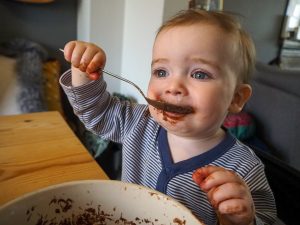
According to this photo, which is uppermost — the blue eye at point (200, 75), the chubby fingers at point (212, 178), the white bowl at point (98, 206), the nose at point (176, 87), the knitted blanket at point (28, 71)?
Answer: the blue eye at point (200, 75)

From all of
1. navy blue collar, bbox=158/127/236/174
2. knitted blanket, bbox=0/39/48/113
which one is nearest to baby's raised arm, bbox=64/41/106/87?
navy blue collar, bbox=158/127/236/174

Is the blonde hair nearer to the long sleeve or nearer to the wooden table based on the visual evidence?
the long sleeve

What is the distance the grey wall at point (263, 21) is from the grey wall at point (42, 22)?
147 cm

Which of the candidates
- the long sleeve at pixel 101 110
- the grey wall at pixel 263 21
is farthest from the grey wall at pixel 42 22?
the grey wall at pixel 263 21

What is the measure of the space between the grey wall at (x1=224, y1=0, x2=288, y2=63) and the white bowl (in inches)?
103

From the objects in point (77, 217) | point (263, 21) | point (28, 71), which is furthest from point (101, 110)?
point (263, 21)

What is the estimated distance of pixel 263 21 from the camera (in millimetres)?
3105

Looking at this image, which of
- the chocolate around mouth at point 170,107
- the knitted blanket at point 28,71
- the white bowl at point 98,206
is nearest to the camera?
the white bowl at point 98,206

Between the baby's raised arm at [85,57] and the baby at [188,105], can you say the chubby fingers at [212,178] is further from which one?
the baby's raised arm at [85,57]

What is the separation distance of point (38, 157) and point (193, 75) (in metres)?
0.37

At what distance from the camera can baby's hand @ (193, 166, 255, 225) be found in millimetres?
443

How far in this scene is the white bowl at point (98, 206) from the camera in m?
0.41

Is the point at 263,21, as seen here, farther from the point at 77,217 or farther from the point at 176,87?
the point at 77,217

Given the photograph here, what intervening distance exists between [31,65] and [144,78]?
2.02 ft
